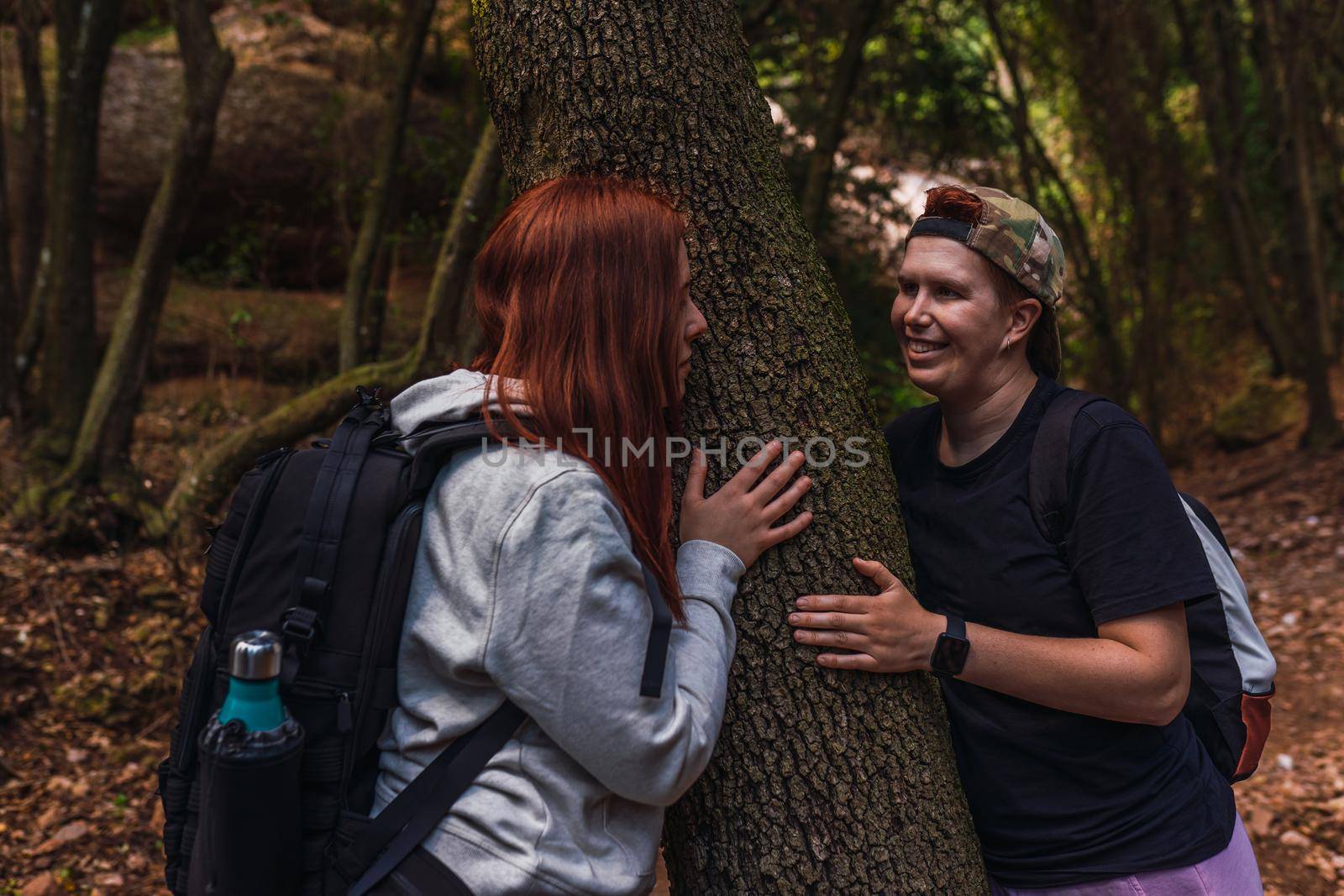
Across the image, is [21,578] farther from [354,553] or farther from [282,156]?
[282,156]

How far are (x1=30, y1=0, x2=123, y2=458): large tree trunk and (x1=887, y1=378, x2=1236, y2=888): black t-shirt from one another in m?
6.39

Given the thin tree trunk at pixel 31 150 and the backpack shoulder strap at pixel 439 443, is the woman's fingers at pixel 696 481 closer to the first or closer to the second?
the backpack shoulder strap at pixel 439 443

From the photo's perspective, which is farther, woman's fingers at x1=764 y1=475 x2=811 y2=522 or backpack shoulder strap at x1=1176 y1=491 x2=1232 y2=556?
backpack shoulder strap at x1=1176 y1=491 x2=1232 y2=556

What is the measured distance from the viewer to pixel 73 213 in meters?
6.50

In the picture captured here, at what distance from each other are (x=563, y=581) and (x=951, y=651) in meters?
0.81

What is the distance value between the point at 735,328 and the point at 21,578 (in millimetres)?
5294

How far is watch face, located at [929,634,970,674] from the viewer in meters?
1.81

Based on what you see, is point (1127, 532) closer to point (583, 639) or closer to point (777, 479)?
point (777, 479)

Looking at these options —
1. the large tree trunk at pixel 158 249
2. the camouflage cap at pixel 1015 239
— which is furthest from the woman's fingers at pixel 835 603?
the large tree trunk at pixel 158 249

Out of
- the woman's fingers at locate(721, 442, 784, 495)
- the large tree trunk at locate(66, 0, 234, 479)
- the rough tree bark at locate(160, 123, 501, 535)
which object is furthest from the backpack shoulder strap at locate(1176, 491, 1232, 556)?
the large tree trunk at locate(66, 0, 234, 479)

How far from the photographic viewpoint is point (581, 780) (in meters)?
1.47

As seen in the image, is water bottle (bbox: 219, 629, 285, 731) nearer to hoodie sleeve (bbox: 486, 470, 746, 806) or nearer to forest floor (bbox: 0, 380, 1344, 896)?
hoodie sleeve (bbox: 486, 470, 746, 806)

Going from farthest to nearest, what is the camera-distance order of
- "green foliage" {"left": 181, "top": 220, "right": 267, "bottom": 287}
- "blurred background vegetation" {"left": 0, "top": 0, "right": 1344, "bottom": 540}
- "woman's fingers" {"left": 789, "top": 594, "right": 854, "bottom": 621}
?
"green foliage" {"left": 181, "top": 220, "right": 267, "bottom": 287}, "blurred background vegetation" {"left": 0, "top": 0, "right": 1344, "bottom": 540}, "woman's fingers" {"left": 789, "top": 594, "right": 854, "bottom": 621}

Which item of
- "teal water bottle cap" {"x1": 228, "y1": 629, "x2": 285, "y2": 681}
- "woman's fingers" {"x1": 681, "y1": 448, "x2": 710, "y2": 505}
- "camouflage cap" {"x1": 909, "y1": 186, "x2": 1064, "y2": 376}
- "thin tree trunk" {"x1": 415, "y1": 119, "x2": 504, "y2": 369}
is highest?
"camouflage cap" {"x1": 909, "y1": 186, "x2": 1064, "y2": 376}
